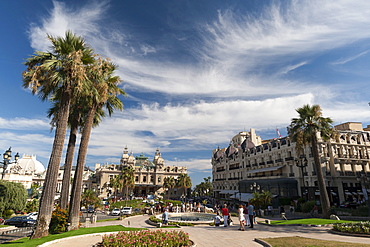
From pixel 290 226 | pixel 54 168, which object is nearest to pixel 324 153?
pixel 290 226

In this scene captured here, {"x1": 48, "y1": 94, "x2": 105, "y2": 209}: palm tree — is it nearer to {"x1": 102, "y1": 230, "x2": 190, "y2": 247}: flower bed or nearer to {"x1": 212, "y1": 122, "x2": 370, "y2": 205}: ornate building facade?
{"x1": 102, "y1": 230, "x2": 190, "y2": 247}: flower bed

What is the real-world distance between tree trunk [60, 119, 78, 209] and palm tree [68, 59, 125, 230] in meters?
0.67

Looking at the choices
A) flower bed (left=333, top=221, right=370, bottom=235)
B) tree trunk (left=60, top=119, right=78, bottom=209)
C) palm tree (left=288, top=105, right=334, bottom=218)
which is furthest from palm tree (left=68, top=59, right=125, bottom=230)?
palm tree (left=288, top=105, right=334, bottom=218)

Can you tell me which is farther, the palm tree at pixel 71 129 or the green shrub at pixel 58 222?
the palm tree at pixel 71 129

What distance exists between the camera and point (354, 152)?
132 feet

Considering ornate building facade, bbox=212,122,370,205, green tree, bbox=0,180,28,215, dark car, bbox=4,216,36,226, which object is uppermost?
ornate building facade, bbox=212,122,370,205

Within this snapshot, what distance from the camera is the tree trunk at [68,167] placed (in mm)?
17250

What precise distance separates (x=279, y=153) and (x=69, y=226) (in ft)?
138

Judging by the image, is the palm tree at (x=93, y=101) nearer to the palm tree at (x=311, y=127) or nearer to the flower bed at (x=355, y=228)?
the flower bed at (x=355, y=228)

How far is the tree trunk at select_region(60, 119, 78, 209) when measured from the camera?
56.6 ft

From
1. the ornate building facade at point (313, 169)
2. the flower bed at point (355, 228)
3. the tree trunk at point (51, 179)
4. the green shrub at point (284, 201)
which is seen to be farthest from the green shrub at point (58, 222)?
the green shrub at point (284, 201)

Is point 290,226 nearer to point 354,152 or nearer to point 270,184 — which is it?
point 270,184

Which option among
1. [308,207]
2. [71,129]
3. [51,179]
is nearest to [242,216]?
[51,179]

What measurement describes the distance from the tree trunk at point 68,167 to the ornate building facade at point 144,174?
74.6 m
